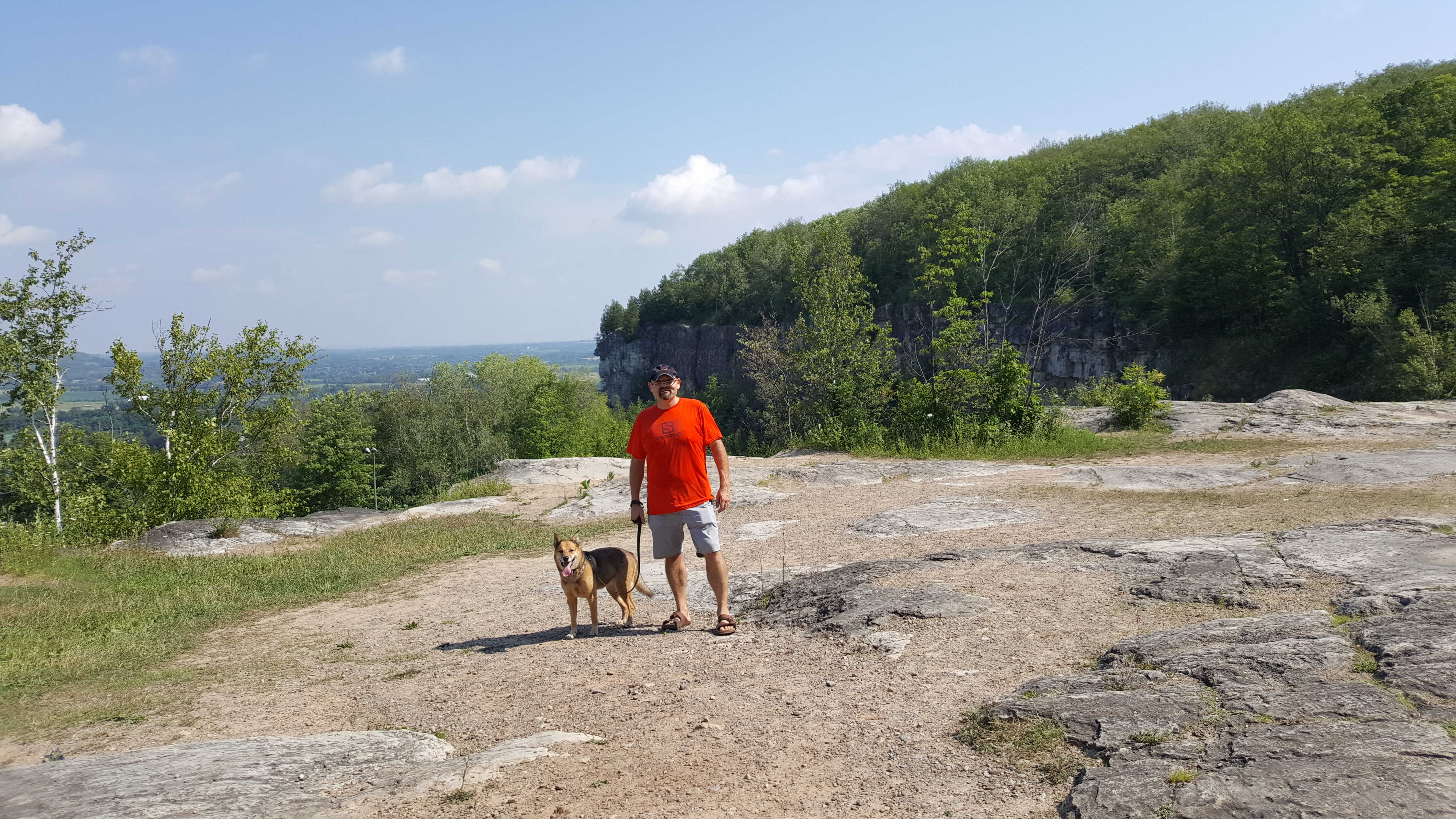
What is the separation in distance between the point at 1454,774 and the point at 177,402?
19.5 metres

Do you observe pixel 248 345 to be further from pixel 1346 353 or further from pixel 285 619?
pixel 1346 353

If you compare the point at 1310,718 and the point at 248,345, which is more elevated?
the point at 248,345

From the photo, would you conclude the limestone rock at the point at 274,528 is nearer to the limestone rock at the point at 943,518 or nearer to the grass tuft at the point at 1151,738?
the limestone rock at the point at 943,518

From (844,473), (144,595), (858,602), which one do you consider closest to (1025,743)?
(858,602)

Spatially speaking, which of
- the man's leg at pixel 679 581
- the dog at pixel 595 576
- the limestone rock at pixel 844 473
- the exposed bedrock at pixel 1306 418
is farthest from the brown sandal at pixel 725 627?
the exposed bedrock at pixel 1306 418

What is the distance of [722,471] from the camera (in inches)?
240

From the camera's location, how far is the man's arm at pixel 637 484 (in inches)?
239

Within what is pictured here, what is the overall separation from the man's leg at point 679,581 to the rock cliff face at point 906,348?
385 inches

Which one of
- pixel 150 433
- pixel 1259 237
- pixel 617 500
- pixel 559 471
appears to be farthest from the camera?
pixel 1259 237

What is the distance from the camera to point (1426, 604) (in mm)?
4578

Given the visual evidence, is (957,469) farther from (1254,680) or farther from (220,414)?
(220,414)

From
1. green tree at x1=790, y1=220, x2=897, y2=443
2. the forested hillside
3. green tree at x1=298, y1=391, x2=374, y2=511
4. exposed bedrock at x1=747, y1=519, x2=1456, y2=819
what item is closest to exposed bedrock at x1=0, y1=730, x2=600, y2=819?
exposed bedrock at x1=747, y1=519, x2=1456, y2=819

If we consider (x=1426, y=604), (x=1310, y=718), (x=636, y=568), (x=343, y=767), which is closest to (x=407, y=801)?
(x=343, y=767)

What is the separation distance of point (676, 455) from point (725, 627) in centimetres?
130
